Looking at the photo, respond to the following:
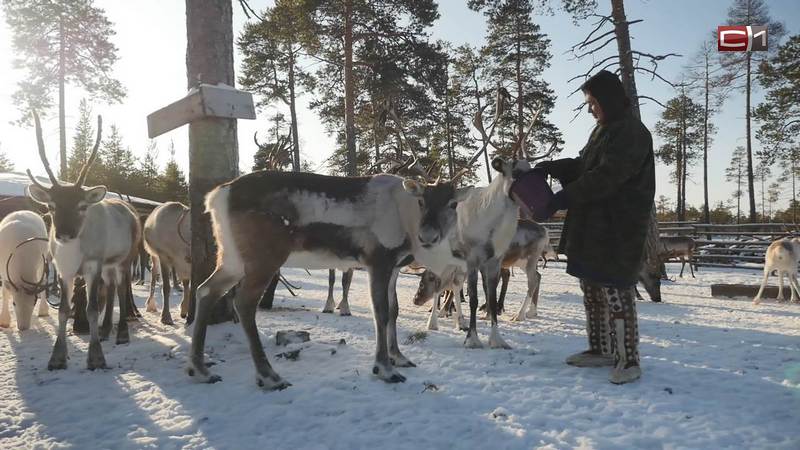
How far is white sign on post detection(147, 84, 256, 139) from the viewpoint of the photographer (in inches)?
206

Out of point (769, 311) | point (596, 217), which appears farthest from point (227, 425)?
point (769, 311)

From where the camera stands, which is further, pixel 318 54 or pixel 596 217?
pixel 318 54

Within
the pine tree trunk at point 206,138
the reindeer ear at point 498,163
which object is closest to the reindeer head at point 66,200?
the pine tree trunk at point 206,138

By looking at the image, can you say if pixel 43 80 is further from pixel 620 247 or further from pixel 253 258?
pixel 620 247

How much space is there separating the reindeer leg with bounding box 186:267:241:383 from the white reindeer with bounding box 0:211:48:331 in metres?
4.06

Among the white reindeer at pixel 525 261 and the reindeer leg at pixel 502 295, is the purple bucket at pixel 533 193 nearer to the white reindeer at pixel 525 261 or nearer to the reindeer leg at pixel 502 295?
the white reindeer at pixel 525 261

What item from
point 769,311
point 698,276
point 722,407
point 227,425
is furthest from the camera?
point 698,276

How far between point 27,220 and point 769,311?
41.3ft

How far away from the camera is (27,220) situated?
771 cm

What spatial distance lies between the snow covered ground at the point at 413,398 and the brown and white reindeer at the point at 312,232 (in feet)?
1.27

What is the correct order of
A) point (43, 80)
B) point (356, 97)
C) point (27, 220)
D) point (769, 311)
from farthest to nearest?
point (43, 80) < point (356, 97) < point (769, 311) < point (27, 220)

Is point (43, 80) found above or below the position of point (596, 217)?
above

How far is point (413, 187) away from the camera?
14.4 ft

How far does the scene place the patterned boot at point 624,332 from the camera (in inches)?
155
